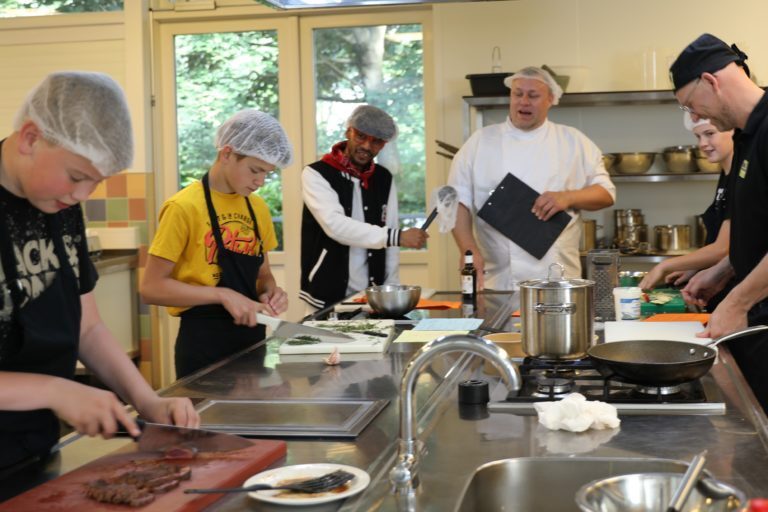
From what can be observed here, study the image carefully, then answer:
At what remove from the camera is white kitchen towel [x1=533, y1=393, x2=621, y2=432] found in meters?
1.90

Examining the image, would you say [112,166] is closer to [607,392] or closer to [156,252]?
[607,392]

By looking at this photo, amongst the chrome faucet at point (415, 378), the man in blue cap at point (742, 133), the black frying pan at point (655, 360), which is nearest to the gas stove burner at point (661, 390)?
the black frying pan at point (655, 360)

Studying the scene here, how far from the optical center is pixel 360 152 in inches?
177

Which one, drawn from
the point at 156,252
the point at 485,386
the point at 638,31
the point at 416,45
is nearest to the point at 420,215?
the point at 416,45

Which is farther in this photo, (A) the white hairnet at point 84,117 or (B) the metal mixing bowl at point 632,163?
(B) the metal mixing bowl at point 632,163

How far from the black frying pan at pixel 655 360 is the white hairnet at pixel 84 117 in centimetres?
111

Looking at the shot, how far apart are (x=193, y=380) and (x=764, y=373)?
5.42 ft

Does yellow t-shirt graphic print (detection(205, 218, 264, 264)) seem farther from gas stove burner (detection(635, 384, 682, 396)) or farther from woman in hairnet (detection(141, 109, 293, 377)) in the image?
gas stove burner (detection(635, 384, 682, 396))

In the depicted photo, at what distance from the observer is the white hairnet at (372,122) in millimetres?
4406

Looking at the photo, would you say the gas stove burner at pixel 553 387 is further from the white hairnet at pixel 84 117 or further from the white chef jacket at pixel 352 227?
the white chef jacket at pixel 352 227

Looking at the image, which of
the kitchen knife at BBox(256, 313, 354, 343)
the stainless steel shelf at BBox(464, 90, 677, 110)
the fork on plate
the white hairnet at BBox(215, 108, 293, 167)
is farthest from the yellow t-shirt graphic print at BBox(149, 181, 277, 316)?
the stainless steel shelf at BBox(464, 90, 677, 110)

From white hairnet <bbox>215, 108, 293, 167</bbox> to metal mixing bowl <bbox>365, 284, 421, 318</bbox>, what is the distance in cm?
58

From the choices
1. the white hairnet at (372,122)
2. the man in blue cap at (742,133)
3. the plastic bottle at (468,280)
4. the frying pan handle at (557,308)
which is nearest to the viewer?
the frying pan handle at (557,308)

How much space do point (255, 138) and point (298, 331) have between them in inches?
27.8
